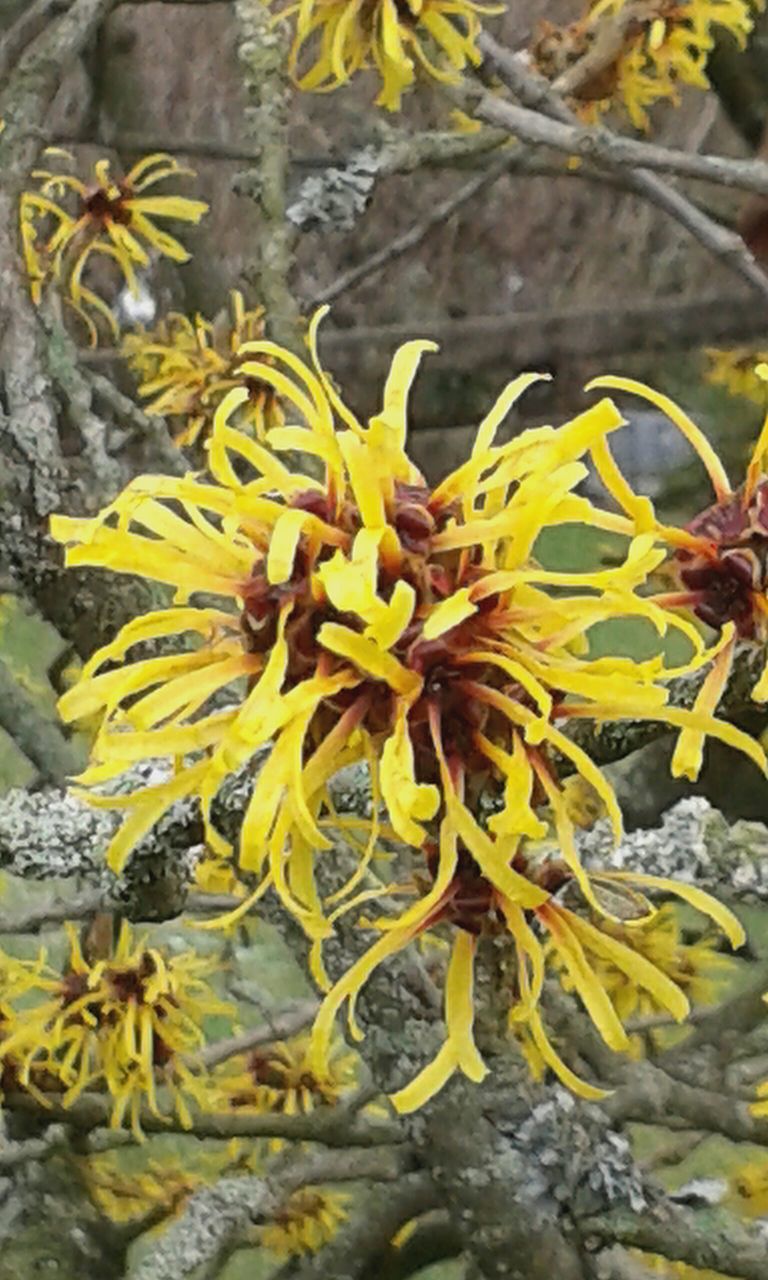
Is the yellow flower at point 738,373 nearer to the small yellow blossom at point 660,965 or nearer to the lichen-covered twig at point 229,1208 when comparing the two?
the small yellow blossom at point 660,965

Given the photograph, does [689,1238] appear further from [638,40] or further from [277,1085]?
[638,40]

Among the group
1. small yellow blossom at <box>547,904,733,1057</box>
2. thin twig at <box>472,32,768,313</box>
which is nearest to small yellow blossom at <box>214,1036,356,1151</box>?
small yellow blossom at <box>547,904,733,1057</box>

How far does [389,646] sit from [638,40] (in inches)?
24.2

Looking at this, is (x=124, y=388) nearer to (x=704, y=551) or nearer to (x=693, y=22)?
(x=693, y=22)

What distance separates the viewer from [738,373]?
1.08 m

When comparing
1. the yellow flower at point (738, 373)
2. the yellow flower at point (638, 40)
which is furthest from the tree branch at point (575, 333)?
the yellow flower at point (638, 40)

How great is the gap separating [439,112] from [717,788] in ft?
2.35

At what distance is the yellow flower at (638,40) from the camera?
71 centimetres

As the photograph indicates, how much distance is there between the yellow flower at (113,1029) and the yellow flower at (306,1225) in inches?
7.8

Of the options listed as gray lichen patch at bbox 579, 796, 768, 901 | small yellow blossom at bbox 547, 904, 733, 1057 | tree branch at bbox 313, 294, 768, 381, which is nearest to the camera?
gray lichen patch at bbox 579, 796, 768, 901

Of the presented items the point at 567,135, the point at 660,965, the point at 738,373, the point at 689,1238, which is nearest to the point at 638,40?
the point at 567,135

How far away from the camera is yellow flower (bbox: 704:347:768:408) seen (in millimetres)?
1062

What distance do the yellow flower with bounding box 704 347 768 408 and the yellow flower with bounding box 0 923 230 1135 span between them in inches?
27.4

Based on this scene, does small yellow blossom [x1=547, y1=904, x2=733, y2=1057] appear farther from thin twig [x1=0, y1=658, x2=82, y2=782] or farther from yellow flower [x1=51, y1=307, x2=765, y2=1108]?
yellow flower [x1=51, y1=307, x2=765, y2=1108]
